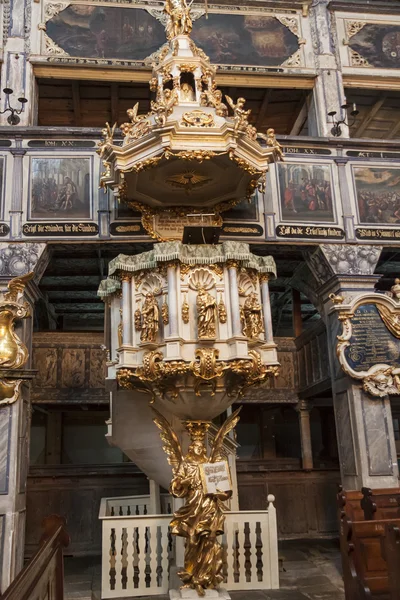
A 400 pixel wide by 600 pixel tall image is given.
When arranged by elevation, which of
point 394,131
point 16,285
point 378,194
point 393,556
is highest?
point 394,131

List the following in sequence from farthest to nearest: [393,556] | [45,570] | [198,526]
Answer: [198,526] < [393,556] < [45,570]

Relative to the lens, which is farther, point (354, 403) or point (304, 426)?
point (304, 426)

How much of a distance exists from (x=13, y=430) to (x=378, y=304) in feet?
18.1

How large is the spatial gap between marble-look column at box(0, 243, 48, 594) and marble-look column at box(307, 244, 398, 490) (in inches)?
173

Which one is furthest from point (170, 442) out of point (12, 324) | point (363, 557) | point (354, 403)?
point (354, 403)

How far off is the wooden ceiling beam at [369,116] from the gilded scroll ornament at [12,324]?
8169 millimetres

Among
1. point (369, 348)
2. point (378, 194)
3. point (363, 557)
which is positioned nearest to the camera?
point (363, 557)

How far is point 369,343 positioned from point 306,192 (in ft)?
8.44

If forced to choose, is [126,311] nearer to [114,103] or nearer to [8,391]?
[8,391]

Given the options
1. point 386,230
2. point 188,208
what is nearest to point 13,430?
point 188,208

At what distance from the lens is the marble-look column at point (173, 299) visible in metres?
5.75

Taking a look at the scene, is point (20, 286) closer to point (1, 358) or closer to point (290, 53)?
point (1, 358)

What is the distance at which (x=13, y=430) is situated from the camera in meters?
7.42

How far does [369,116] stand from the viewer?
12.3 m
